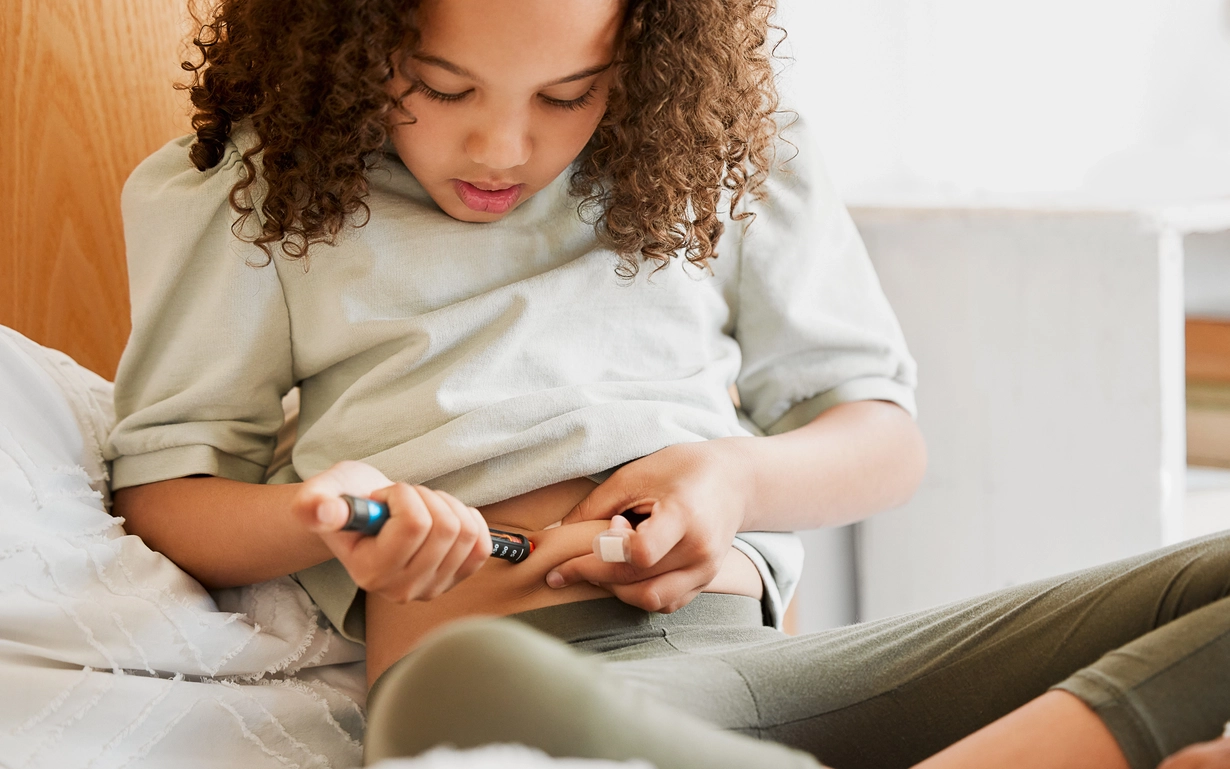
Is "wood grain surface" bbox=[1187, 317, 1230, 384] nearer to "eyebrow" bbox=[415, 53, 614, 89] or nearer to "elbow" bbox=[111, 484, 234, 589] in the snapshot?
"eyebrow" bbox=[415, 53, 614, 89]

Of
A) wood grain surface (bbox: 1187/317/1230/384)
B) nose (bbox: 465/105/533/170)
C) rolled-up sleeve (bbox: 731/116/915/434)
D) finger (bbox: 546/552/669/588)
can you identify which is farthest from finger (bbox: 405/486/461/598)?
wood grain surface (bbox: 1187/317/1230/384)

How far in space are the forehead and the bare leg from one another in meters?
0.45

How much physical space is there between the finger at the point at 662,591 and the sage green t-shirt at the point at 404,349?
0.09 metres

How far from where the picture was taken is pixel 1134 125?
1.55m

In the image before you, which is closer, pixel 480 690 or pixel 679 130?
pixel 480 690

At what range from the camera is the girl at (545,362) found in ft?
2.12

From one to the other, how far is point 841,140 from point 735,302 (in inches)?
28.8

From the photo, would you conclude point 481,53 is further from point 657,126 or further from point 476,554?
point 476,554

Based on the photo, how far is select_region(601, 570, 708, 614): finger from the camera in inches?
28.8

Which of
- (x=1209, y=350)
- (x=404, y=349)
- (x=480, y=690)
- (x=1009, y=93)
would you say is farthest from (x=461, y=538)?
(x=1209, y=350)

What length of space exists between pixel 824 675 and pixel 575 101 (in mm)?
399

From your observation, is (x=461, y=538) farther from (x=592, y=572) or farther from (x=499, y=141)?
(x=499, y=141)

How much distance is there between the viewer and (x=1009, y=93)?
60.1 inches

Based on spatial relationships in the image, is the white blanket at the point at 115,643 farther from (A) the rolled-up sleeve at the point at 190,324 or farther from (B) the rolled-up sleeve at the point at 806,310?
(B) the rolled-up sleeve at the point at 806,310
